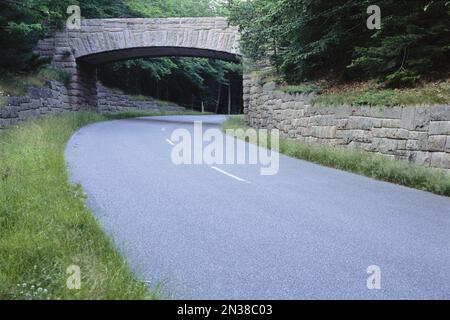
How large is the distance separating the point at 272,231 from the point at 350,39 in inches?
435

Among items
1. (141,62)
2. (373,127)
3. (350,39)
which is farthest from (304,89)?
(141,62)

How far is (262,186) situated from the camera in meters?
9.07

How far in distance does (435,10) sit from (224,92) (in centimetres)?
4750

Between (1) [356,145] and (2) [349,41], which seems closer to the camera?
(1) [356,145]

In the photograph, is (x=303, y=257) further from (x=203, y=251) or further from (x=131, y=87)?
(x=131, y=87)

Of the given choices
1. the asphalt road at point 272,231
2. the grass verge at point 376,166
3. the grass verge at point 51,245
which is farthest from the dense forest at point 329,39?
the grass verge at point 51,245

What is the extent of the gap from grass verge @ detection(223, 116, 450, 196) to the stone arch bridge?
12.1 m

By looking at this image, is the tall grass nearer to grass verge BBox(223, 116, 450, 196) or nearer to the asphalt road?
the asphalt road

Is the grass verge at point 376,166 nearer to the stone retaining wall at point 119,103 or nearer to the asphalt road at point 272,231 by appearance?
the asphalt road at point 272,231

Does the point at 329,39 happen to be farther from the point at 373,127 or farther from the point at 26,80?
the point at 26,80

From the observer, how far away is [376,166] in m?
10.3

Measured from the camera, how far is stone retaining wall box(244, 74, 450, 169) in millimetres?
9781
